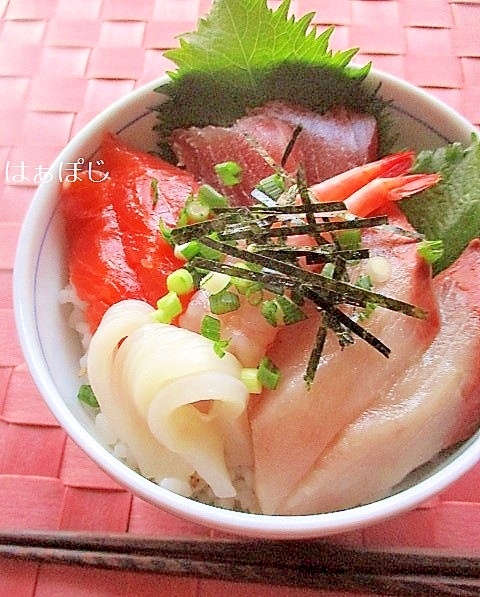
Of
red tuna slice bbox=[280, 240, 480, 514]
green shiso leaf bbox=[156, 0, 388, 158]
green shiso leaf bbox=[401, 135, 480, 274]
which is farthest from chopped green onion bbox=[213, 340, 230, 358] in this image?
green shiso leaf bbox=[156, 0, 388, 158]

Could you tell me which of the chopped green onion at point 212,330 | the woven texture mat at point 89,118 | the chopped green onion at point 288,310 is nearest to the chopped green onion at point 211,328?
the chopped green onion at point 212,330

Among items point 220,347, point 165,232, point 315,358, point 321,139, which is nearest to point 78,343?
point 165,232

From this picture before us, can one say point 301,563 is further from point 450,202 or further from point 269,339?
point 450,202

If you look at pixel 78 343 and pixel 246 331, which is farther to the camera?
pixel 78 343

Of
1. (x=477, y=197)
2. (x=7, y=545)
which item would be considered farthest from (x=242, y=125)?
(x=7, y=545)

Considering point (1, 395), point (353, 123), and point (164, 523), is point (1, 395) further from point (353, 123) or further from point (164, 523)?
point (353, 123)

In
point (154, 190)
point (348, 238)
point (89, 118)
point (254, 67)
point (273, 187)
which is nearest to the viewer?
point (348, 238)

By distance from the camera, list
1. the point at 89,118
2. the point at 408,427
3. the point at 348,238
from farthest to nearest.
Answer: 1. the point at 89,118
2. the point at 348,238
3. the point at 408,427
